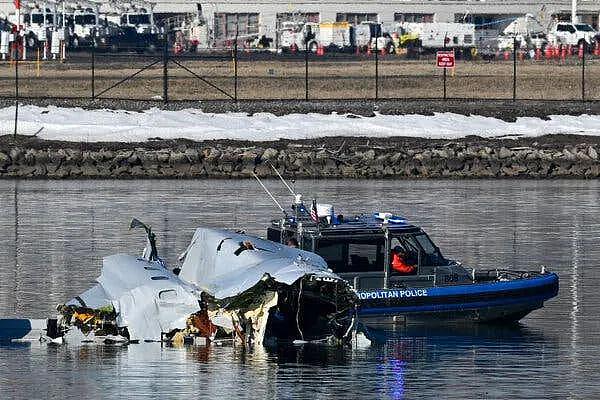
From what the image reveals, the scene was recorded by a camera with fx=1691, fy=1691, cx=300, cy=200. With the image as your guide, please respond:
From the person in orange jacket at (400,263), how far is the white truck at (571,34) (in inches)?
3652

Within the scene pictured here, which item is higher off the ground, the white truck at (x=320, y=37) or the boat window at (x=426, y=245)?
the white truck at (x=320, y=37)

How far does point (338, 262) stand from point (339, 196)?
1874cm

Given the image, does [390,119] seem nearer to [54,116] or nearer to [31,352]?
[54,116]

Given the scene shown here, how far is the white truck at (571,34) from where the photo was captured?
118188mm

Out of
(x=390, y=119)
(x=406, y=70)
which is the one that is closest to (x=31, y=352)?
(x=390, y=119)

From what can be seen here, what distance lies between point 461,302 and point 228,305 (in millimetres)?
4274

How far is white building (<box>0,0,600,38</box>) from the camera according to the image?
5418 inches

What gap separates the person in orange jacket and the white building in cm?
10778

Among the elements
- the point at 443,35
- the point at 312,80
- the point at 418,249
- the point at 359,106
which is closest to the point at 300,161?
the point at 359,106

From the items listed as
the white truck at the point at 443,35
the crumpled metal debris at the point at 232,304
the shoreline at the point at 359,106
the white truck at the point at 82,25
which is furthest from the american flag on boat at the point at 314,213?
the white truck at the point at 443,35

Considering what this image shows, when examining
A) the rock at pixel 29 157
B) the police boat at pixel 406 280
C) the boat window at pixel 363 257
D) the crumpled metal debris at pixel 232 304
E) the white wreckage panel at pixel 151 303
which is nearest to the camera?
the crumpled metal debris at pixel 232 304

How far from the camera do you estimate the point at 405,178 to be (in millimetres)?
51875

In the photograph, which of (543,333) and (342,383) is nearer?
(342,383)

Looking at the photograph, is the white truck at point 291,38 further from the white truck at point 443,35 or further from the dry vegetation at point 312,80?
the dry vegetation at point 312,80
